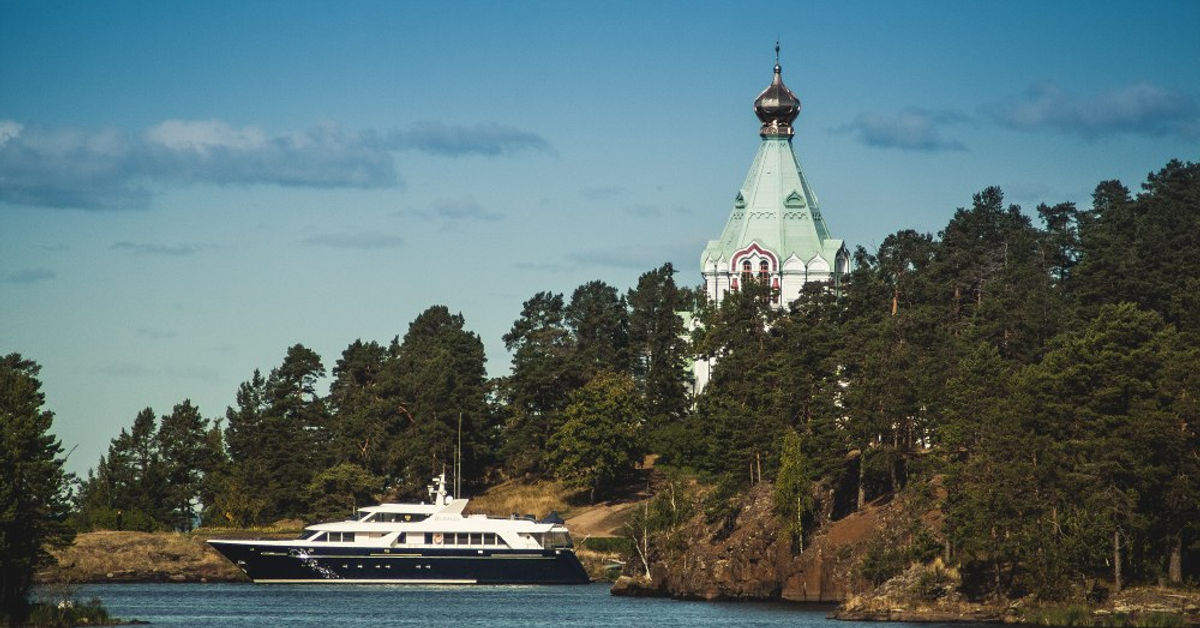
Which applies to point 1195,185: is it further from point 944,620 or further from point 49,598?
point 49,598

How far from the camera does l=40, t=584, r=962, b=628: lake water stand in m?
88.9

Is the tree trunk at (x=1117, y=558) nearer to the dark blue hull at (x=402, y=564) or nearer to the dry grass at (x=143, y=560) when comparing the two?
the dark blue hull at (x=402, y=564)

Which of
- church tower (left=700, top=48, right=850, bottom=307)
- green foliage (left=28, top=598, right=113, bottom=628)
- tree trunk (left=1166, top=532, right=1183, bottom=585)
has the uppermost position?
church tower (left=700, top=48, right=850, bottom=307)

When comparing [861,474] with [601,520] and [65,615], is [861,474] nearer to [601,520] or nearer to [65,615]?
[601,520]

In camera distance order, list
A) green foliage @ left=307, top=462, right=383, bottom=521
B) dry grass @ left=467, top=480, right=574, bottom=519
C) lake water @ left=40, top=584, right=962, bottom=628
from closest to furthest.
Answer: lake water @ left=40, top=584, right=962, bottom=628, green foliage @ left=307, top=462, right=383, bottom=521, dry grass @ left=467, top=480, right=574, bottom=519

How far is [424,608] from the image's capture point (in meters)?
100

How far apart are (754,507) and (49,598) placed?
42.0 meters

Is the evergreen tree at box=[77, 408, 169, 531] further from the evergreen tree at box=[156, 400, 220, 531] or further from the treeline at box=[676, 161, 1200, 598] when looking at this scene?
the treeline at box=[676, 161, 1200, 598]

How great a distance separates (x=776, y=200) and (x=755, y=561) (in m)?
63.9

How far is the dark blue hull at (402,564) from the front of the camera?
118m

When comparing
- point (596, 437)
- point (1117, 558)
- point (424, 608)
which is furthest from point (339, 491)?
point (1117, 558)

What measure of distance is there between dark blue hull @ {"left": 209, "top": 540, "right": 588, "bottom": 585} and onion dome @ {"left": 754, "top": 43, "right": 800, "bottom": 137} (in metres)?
55.2

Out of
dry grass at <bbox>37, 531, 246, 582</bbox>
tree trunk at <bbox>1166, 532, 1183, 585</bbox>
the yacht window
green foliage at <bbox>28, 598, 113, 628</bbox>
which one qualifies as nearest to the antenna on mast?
the yacht window

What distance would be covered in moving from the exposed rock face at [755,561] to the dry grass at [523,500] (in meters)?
32.9
